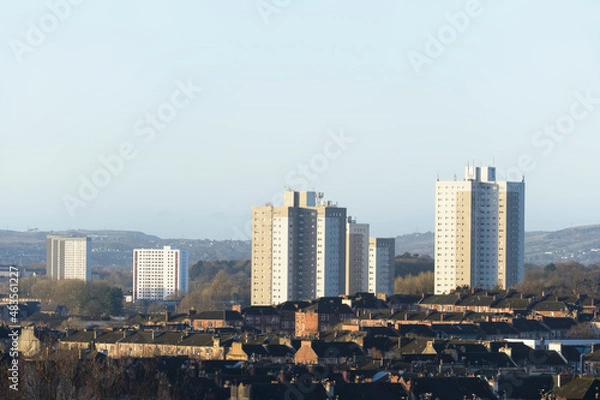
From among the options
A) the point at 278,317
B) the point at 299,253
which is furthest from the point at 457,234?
the point at 278,317

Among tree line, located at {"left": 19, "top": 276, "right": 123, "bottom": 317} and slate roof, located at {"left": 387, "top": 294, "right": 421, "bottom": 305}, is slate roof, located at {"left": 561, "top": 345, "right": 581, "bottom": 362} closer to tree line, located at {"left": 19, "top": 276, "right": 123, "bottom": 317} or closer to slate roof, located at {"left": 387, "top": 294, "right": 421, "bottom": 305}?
slate roof, located at {"left": 387, "top": 294, "right": 421, "bottom": 305}

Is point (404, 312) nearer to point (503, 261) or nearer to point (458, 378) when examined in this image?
point (503, 261)

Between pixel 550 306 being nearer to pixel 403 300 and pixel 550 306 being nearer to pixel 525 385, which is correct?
pixel 403 300

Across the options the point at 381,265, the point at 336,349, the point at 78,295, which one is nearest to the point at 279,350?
the point at 336,349

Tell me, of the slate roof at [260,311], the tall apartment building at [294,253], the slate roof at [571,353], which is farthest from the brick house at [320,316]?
the slate roof at [571,353]

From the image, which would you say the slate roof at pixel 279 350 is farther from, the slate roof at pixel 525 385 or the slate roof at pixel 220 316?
→ the slate roof at pixel 220 316

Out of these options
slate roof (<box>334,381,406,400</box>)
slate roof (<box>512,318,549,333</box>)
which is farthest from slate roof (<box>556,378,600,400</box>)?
slate roof (<box>512,318,549,333</box>)
